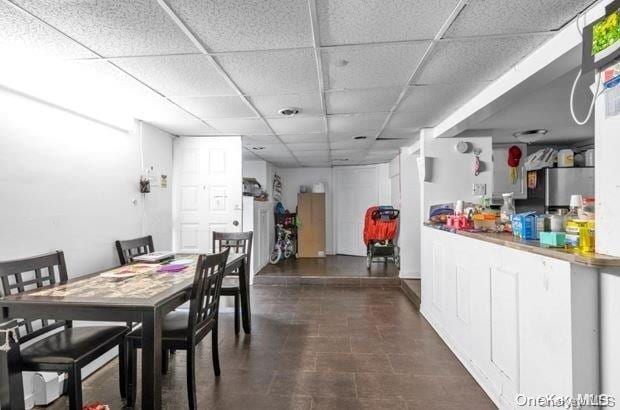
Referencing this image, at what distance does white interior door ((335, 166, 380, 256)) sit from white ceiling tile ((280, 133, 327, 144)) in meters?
2.84

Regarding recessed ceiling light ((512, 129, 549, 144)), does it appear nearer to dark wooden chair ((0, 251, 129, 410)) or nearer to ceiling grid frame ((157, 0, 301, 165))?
ceiling grid frame ((157, 0, 301, 165))

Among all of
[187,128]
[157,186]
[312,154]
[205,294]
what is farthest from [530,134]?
A: [157,186]

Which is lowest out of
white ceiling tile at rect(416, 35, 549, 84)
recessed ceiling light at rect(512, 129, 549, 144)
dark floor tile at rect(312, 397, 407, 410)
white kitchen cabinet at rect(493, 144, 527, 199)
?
dark floor tile at rect(312, 397, 407, 410)

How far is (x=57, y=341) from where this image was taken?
169 centimetres

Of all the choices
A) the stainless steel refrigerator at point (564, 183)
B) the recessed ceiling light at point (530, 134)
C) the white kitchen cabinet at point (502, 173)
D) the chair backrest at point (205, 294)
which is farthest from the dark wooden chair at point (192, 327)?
the stainless steel refrigerator at point (564, 183)

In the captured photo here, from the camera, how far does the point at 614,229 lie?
1.20 meters

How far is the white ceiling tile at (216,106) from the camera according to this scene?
258 cm

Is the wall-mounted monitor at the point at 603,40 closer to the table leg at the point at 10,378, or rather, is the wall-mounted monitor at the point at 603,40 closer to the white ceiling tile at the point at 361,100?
the white ceiling tile at the point at 361,100

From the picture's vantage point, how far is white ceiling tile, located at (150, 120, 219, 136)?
331 centimetres

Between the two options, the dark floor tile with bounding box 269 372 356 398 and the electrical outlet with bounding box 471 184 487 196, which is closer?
the dark floor tile with bounding box 269 372 356 398

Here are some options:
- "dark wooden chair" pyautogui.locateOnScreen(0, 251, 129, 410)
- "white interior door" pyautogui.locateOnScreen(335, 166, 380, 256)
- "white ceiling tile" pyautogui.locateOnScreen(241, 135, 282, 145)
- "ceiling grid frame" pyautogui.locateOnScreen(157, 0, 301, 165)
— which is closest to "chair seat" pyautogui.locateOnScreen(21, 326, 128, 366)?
"dark wooden chair" pyautogui.locateOnScreen(0, 251, 129, 410)

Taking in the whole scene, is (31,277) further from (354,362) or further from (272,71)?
(354,362)

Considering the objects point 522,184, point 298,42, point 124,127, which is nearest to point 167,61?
point 298,42

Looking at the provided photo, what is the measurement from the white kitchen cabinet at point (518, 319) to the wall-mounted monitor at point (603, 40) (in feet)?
2.82
